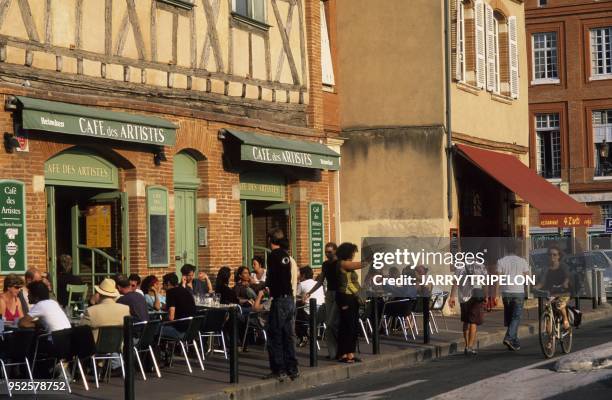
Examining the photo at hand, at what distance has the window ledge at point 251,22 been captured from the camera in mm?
23375

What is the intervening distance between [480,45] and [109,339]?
1803cm

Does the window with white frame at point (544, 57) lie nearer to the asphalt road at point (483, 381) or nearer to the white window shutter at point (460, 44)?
the white window shutter at point (460, 44)

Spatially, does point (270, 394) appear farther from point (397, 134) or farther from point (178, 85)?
point (397, 134)

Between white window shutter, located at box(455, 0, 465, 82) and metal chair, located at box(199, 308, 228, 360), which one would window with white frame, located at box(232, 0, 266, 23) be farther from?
metal chair, located at box(199, 308, 228, 360)

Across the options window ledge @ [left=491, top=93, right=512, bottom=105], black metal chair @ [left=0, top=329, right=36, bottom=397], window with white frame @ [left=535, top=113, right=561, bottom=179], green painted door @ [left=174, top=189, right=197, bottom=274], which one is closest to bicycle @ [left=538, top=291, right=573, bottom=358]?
green painted door @ [left=174, top=189, right=197, bottom=274]

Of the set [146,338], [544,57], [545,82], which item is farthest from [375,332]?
[544,57]

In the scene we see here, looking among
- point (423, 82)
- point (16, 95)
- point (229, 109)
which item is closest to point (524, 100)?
point (423, 82)

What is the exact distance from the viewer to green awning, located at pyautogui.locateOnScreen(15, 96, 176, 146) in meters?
17.8

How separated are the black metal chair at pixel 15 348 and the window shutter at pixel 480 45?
18497 millimetres

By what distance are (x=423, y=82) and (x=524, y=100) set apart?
709cm

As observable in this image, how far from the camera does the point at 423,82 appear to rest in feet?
93.6

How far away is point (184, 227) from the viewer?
73.2 feet

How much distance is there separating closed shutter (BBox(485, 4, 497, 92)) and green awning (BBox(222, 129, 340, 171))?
23.4 ft

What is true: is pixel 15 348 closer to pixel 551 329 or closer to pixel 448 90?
pixel 551 329
